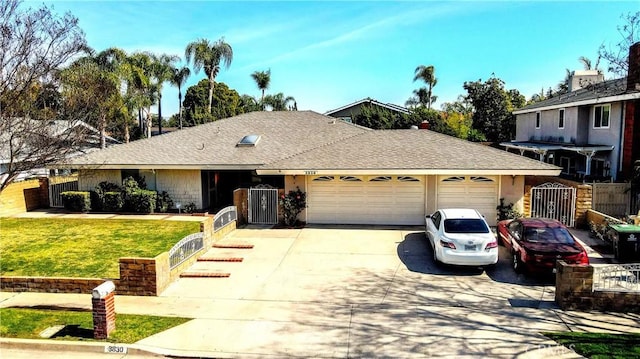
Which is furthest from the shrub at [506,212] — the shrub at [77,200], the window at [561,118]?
the shrub at [77,200]

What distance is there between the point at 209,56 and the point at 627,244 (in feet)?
166

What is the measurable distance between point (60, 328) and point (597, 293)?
11696 millimetres

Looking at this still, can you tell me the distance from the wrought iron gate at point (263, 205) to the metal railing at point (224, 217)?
2.98 feet

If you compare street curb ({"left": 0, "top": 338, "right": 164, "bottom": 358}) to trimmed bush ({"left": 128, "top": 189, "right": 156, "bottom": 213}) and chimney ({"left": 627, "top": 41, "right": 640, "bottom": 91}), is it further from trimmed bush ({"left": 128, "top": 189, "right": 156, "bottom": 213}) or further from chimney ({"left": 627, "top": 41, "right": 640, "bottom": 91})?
chimney ({"left": 627, "top": 41, "right": 640, "bottom": 91})

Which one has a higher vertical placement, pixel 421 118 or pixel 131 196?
pixel 421 118

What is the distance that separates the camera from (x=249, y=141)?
2333 centimetres

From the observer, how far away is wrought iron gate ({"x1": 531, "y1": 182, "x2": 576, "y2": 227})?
1800 centimetres

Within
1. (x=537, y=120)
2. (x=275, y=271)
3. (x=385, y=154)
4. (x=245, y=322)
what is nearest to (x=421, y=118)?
(x=537, y=120)

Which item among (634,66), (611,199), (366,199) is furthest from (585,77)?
(366,199)

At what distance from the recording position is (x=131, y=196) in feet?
71.3

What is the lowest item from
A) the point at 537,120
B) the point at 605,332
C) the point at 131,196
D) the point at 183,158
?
the point at 605,332

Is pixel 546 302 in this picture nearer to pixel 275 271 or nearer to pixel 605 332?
pixel 605 332

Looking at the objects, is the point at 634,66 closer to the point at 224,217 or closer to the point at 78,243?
the point at 224,217

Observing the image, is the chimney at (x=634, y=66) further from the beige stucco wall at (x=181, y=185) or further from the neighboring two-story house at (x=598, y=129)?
the beige stucco wall at (x=181, y=185)
